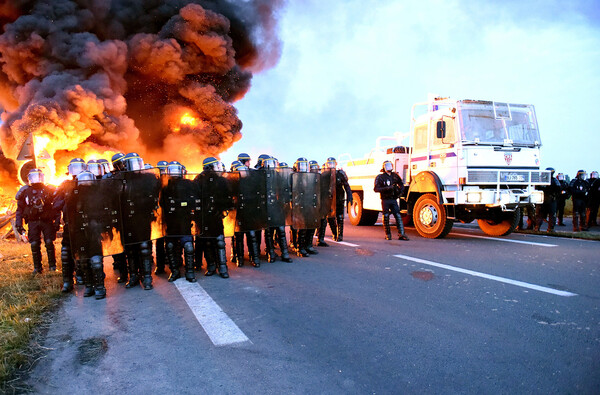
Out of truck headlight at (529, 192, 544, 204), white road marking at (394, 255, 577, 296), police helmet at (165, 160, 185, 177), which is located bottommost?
white road marking at (394, 255, 577, 296)

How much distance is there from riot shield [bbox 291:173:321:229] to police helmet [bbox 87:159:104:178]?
324 cm

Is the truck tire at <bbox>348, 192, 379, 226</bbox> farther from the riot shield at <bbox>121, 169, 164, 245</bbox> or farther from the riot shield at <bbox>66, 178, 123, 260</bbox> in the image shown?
the riot shield at <bbox>66, 178, 123, 260</bbox>

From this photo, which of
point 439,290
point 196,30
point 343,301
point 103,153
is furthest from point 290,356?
point 196,30

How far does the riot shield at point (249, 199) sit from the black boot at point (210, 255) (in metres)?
0.38

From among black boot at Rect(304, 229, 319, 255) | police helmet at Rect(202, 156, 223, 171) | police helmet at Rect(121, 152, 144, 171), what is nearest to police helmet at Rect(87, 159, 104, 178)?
police helmet at Rect(121, 152, 144, 171)

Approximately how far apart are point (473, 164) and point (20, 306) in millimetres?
8308

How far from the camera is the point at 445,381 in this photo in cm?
261

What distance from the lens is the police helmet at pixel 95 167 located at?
17.5ft

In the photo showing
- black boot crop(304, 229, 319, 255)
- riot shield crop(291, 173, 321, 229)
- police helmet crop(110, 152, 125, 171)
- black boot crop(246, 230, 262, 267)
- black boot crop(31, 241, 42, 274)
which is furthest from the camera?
black boot crop(304, 229, 319, 255)

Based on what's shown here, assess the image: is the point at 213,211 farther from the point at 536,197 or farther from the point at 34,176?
the point at 536,197

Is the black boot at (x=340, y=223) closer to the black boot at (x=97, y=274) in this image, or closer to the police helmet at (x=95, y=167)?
the police helmet at (x=95, y=167)

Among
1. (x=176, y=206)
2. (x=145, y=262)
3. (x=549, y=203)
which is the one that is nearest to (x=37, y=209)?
(x=145, y=262)

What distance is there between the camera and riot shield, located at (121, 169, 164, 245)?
5180 millimetres

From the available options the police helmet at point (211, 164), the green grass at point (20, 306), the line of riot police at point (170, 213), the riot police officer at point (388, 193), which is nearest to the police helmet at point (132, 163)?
the line of riot police at point (170, 213)
